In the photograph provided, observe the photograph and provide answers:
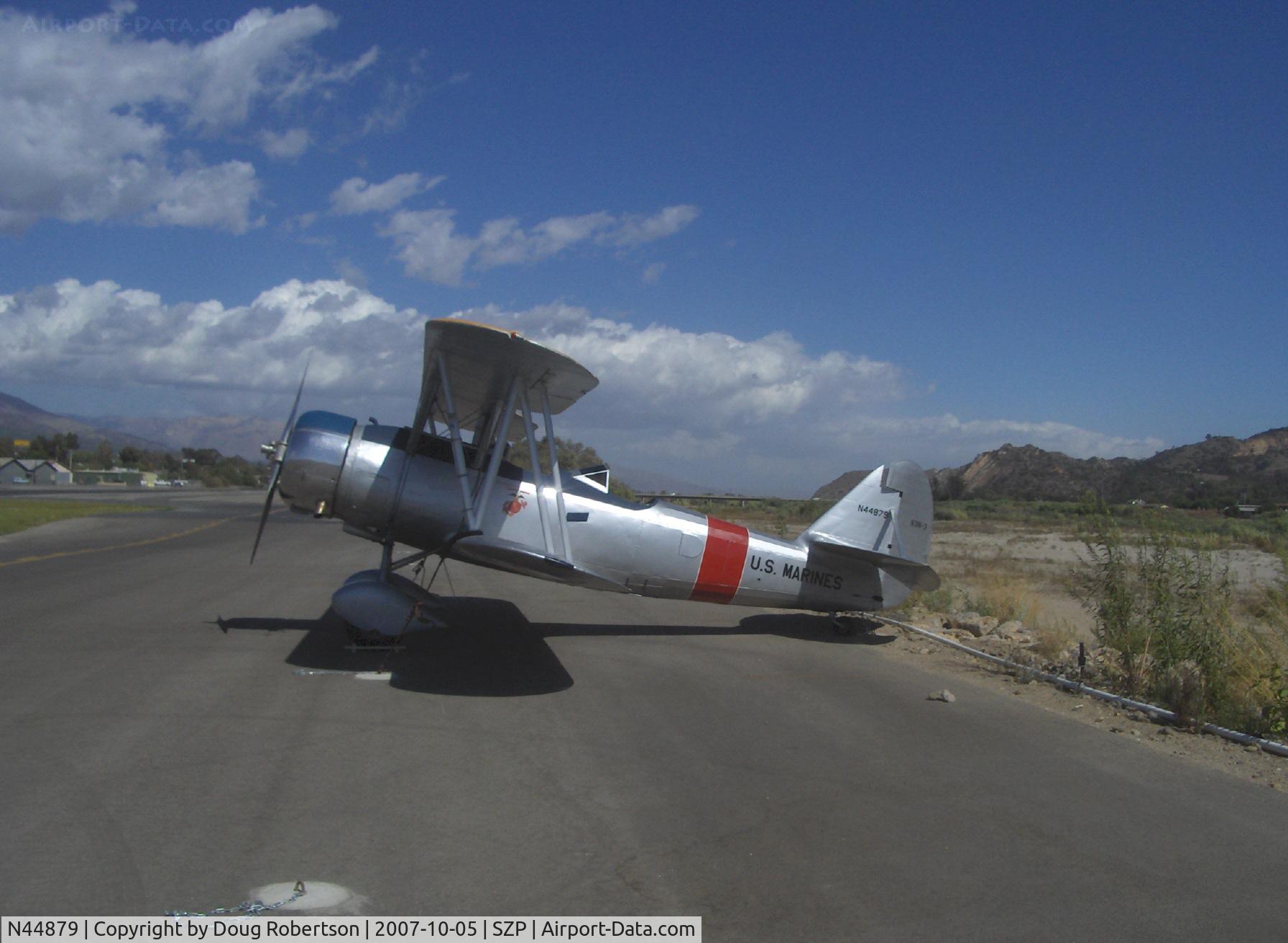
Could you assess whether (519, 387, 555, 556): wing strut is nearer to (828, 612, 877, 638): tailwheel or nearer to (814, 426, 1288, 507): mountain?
(828, 612, 877, 638): tailwheel

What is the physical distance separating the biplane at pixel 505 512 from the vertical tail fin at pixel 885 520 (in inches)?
3.0

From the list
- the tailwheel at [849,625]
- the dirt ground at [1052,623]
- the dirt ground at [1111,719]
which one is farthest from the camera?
the tailwheel at [849,625]

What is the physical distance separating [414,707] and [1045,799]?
16.2 feet

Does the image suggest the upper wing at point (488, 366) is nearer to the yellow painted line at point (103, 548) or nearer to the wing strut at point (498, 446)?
the wing strut at point (498, 446)

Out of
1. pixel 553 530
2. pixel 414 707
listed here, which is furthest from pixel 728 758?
pixel 553 530

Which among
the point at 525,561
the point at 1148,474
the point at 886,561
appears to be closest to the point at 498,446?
the point at 525,561

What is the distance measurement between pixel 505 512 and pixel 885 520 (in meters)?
5.65

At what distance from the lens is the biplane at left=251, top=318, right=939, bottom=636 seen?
9.18 metres

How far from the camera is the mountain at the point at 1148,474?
66688mm

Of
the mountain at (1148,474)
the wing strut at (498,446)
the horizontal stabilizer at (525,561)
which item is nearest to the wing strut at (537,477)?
the wing strut at (498,446)

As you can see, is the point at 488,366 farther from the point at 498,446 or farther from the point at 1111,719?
the point at 1111,719

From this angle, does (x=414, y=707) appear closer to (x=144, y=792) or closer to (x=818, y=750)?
(x=144, y=792)

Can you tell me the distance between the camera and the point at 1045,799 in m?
5.73

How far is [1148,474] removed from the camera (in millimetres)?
82312
